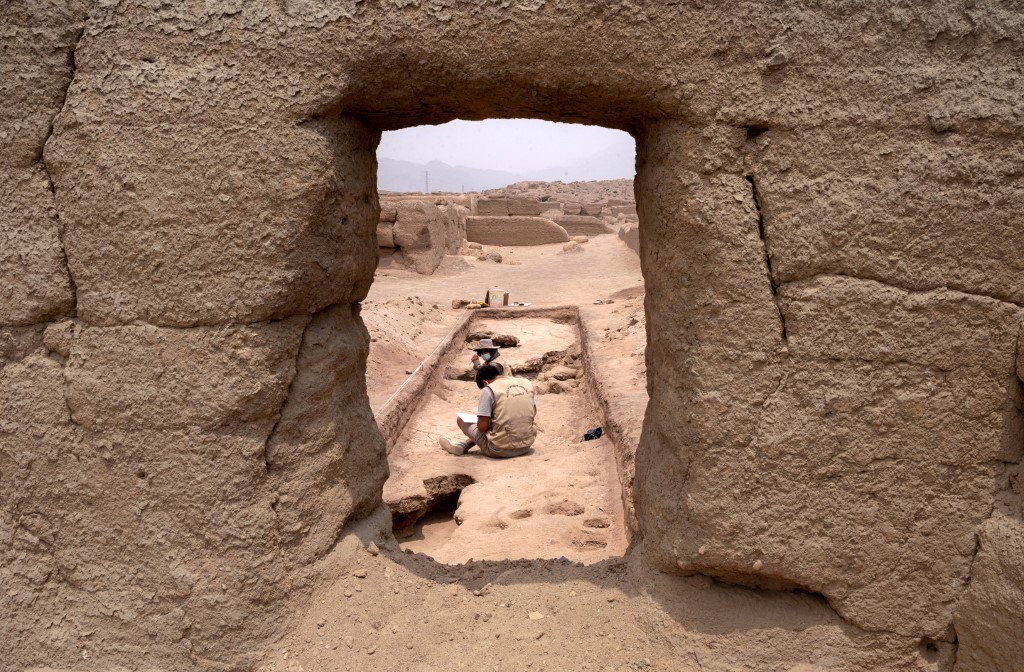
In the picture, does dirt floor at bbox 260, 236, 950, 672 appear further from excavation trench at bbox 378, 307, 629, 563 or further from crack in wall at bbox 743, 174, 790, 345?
crack in wall at bbox 743, 174, 790, 345

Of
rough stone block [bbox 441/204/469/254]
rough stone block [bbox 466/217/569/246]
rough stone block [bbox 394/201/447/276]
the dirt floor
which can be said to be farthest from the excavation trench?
rough stone block [bbox 466/217/569/246]

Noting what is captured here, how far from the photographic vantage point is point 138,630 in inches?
81.7

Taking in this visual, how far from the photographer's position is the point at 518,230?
67.6ft

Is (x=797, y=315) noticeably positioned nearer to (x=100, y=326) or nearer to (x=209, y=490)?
(x=209, y=490)

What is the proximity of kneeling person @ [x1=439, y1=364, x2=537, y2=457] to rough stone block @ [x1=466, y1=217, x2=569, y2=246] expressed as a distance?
15.0 m

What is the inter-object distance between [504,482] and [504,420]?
24.7 inches

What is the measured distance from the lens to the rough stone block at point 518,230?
20.6m

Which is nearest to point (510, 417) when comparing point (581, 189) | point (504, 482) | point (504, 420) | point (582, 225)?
point (504, 420)

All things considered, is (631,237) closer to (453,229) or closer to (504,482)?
(453,229)

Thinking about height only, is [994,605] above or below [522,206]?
below

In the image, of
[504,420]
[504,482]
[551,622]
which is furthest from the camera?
[504,420]

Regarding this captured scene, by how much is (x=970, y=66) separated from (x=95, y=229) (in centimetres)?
234

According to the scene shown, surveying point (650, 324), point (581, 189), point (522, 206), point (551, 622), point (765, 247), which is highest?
point (581, 189)

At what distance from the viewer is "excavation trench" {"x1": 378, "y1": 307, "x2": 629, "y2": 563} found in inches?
158
